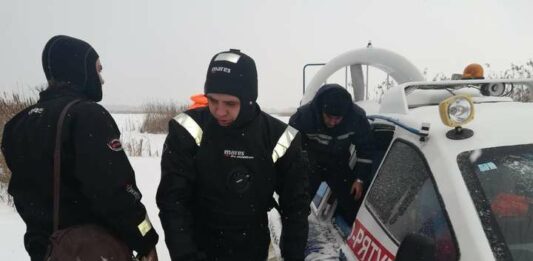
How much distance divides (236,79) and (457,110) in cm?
102

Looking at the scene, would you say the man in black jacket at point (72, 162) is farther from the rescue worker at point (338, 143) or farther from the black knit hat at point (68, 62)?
the rescue worker at point (338, 143)

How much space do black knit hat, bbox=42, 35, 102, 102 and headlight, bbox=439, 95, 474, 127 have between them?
1737 mm

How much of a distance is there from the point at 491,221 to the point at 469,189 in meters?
0.15

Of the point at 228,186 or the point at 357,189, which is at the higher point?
the point at 228,186

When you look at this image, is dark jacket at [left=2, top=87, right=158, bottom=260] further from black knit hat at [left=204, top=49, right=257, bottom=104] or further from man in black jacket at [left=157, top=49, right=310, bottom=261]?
black knit hat at [left=204, top=49, right=257, bottom=104]

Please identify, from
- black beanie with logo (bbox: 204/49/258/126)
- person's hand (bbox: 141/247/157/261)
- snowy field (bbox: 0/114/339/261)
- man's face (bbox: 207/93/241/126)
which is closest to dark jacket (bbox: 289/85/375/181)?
snowy field (bbox: 0/114/339/261)

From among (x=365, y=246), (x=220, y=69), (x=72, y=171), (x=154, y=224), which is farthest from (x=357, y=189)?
(x=154, y=224)

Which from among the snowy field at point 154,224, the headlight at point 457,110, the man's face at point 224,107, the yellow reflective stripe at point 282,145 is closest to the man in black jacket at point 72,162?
the man's face at point 224,107

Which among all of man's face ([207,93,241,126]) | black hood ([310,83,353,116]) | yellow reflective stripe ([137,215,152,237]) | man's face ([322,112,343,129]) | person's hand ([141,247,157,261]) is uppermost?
man's face ([207,93,241,126])

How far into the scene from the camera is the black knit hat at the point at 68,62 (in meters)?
2.20

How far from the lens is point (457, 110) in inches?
73.7

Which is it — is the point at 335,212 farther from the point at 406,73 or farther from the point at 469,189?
the point at 406,73

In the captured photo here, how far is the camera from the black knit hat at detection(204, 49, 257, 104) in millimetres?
2125

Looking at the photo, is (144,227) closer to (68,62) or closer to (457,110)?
(68,62)
